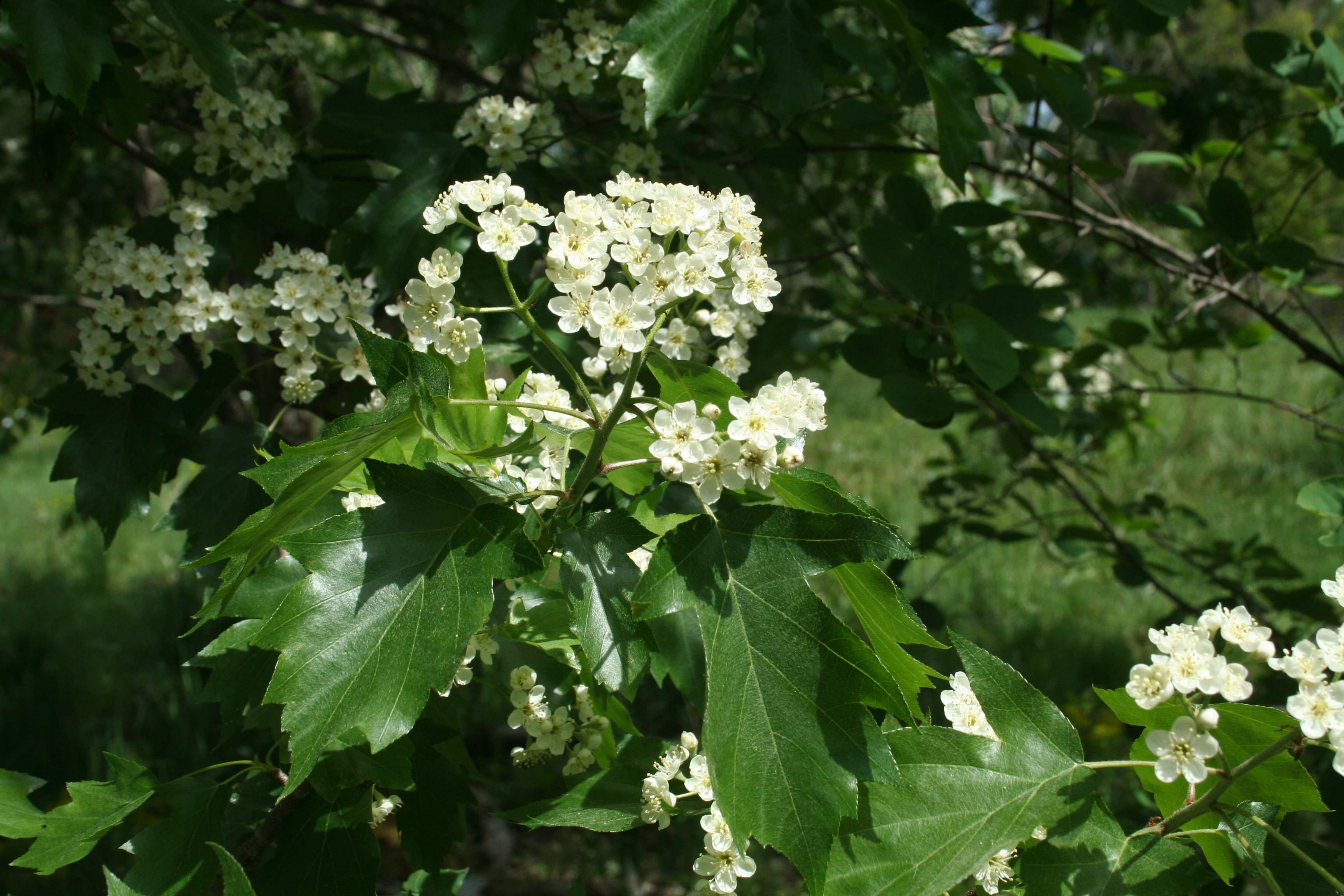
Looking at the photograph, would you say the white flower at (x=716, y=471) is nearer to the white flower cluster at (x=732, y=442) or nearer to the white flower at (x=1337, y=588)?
the white flower cluster at (x=732, y=442)

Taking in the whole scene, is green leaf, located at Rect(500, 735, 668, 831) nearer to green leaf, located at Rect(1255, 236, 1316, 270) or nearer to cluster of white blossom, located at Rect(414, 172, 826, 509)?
cluster of white blossom, located at Rect(414, 172, 826, 509)

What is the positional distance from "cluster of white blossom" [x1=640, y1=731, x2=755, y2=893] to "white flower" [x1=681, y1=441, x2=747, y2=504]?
1.06 ft

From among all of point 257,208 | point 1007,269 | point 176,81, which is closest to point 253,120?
point 257,208

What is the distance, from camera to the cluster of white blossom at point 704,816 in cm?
112

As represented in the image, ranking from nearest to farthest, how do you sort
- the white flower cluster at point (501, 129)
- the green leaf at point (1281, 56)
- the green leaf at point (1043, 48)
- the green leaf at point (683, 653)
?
the green leaf at point (683, 653), the white flower cluster at point (501, 129), the green leaf at point (1043, 48), the green leaf at point (1281, 56)

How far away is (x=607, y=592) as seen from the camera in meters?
1.04

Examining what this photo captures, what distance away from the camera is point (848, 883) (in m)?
0.99

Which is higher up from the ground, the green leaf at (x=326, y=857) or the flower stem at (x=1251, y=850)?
the flower stem at (x=1251, y=850)

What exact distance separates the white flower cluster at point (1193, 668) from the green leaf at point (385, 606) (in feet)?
2.21

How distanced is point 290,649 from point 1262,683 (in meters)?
3.22

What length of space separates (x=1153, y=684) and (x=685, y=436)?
1.86ft

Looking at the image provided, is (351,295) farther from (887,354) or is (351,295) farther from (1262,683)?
(1262,683)

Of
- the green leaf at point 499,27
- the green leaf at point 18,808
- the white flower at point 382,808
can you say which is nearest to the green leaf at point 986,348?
the green leaf at point 499,27

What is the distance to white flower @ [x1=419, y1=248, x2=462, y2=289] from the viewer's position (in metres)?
1.16
